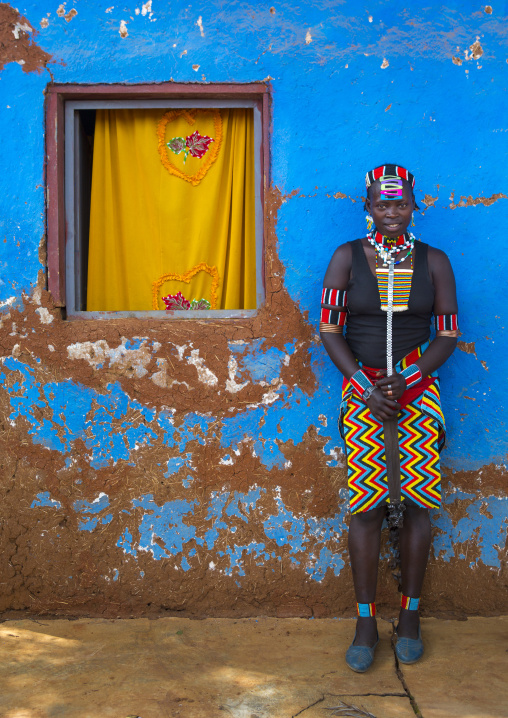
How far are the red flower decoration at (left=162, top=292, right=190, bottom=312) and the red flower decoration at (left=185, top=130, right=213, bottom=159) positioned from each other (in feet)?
2.42

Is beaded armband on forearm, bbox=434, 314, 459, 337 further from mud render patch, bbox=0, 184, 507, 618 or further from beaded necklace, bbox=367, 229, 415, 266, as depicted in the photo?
mud render patch, bbox=0, 184, 507, 618

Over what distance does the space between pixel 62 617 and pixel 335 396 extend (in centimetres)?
177

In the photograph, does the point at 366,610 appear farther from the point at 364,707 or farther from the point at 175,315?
the point at 175,315

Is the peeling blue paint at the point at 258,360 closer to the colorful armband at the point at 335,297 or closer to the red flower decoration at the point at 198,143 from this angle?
the colorful armband at the point at 335,297

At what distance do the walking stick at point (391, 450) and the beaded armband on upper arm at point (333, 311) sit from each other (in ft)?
0.67

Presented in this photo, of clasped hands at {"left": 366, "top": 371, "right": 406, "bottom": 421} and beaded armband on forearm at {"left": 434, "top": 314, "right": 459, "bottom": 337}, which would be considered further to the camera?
beaded armband on forearm at {"left": 434, "top": 314, "right": 459, "bottom": 337}

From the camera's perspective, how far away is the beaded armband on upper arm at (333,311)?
2.74 metres

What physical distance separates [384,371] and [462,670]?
4.25ft

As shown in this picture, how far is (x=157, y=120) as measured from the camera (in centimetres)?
320

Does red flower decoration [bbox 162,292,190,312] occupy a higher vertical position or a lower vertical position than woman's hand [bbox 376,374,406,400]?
higher

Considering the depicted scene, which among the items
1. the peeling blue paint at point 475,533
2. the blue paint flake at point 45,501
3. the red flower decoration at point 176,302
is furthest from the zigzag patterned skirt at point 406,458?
the blue paint flake at point 45,501

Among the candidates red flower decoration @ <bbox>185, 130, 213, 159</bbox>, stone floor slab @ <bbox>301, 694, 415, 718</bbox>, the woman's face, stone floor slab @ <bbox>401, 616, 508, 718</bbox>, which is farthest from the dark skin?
red flower decoration @ <bbox>185, 130, 213, 159</bbox>

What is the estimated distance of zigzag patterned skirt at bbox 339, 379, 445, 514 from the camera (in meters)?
2.68

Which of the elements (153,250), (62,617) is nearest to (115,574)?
(62,617)
